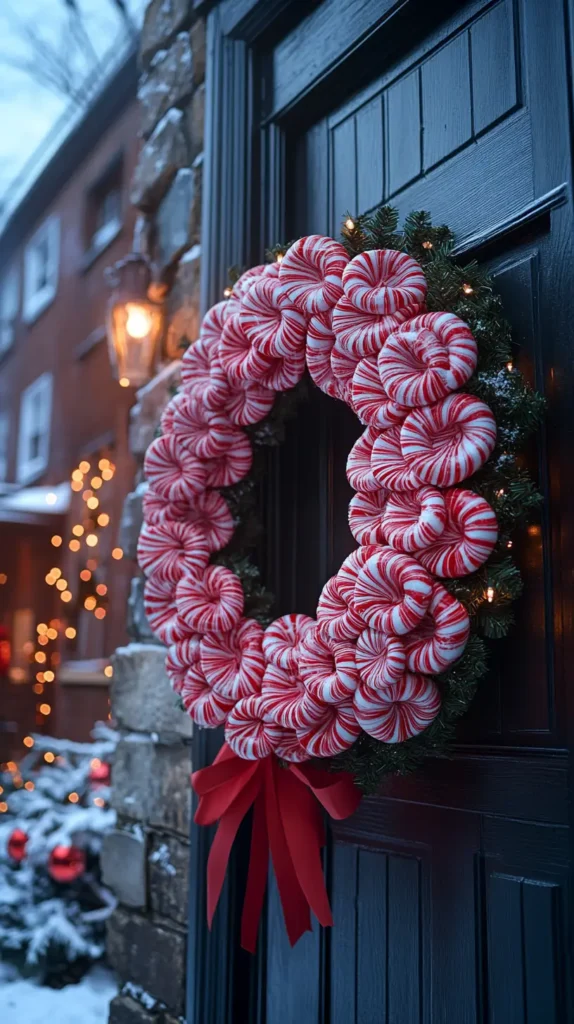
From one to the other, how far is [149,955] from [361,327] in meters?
1.78

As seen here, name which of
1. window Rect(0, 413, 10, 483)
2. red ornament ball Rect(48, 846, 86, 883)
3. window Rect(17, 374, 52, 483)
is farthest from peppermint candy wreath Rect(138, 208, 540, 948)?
window Rect(0, 413, 10, 483)

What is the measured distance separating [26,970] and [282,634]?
7.91 feet

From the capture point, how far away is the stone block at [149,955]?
228 cm

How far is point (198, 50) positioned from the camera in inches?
108

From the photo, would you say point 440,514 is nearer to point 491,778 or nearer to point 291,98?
point 491,778

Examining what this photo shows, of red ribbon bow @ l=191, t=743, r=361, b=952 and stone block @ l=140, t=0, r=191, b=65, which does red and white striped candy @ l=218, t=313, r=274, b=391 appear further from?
stone block @ l=140, t=0, r=191, b=65

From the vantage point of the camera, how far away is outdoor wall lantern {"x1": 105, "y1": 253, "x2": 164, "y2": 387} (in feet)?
9.44

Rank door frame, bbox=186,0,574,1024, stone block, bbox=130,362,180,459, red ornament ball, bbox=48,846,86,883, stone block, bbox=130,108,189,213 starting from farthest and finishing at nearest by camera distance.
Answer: red ornament ball, bbox=48,846,86,883, stone block, bbox=130,108,189,213, stone block, bbox=130,362,180,459, door frame, bbox=186,0,574,1024

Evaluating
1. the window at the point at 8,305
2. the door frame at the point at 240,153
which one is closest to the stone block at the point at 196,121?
the door frame at the point at 240,153

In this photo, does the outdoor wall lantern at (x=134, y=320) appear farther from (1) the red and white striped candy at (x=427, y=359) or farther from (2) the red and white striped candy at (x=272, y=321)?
(1) the red and white striped candy at (x=427, y=359)

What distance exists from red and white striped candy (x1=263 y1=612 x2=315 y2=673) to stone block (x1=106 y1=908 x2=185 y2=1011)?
989 mm

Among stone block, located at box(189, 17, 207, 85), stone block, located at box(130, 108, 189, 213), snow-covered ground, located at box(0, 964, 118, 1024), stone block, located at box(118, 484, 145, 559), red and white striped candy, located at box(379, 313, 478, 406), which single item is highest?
stone block, located at box(189, 17, 207, 85)

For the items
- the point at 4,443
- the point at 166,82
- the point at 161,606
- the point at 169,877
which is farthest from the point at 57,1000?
the point at 4,443

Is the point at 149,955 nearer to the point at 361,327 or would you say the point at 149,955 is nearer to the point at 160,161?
the point at 361,327
